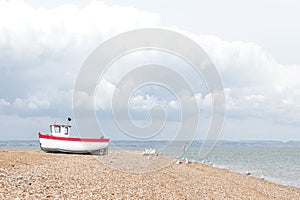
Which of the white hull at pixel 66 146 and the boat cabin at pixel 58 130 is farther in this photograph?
the boat cabin at pixel 58 130

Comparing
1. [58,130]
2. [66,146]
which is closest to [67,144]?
[66,146]

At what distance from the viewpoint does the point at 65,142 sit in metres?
35.0

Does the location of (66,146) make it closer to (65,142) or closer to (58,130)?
(65,142)

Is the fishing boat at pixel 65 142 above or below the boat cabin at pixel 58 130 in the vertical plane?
below

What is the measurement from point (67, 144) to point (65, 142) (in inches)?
11.1

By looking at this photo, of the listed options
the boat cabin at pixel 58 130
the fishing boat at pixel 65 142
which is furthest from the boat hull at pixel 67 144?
the boat cabin at pixel 58 130

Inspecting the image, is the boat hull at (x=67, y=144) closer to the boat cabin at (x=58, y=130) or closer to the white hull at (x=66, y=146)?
the white hull at (x=66, y=146)

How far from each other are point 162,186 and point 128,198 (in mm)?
4139

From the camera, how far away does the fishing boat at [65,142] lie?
1373 inches

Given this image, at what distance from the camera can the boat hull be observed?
114 feet

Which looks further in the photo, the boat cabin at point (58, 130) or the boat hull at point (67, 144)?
the boat cabin at point (58, 130)

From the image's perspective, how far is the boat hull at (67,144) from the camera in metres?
34.9

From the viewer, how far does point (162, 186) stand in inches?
712

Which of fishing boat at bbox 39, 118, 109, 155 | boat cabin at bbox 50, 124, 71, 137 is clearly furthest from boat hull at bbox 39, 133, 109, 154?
boat cabin at bbox 50, 124, 71, 137
